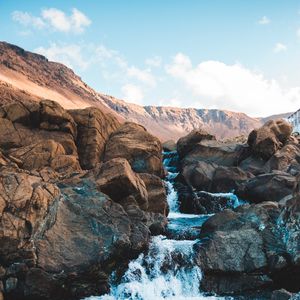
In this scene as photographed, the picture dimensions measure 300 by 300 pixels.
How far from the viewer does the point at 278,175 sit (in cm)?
3741

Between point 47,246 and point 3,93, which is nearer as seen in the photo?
point 47,246

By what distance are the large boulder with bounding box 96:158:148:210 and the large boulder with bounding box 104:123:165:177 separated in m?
11.2

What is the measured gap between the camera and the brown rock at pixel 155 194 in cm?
3316

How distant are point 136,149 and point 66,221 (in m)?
18.3

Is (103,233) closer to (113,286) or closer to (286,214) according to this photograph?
(113,286)

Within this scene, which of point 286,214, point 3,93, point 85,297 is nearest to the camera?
point 85,297

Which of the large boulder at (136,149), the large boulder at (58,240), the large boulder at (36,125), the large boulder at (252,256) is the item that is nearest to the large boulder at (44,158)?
the large boulder at (36,125)

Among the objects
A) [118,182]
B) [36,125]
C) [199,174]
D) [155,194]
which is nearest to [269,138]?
[199,174]

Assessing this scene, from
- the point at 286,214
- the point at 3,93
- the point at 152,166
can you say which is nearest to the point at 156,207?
the point at 152,166

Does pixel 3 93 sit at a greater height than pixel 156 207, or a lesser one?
greater

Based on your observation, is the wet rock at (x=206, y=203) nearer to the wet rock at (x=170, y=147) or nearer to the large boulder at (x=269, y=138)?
the large boulder at (x=269, y=138)

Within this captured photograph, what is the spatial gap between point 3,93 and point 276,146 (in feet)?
392

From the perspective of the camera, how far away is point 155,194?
33.3m

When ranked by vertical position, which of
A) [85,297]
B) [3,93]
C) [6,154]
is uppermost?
[3,93]
